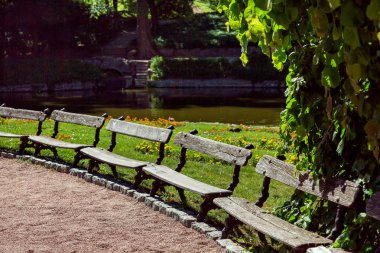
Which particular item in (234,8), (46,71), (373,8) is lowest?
(46,71)

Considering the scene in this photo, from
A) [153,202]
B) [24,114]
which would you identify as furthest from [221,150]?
[24,114]

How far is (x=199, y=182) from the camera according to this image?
7820 mm

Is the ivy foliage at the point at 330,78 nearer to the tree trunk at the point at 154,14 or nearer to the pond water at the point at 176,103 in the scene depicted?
the pond water at the point at 176,103

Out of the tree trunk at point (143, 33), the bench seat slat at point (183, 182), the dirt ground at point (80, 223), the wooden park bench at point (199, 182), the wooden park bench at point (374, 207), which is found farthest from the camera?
the tree trunk at point (143, 33)

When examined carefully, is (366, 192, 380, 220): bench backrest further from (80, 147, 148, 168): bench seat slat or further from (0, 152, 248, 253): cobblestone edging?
(80, 147, 148, 168): bench seat slat

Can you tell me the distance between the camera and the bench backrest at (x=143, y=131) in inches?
355

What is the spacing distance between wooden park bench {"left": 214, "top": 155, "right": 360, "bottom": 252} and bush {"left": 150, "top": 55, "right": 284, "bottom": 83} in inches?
1340

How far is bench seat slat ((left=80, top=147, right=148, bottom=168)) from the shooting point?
8.90m

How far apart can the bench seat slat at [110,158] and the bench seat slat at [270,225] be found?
2.32 m

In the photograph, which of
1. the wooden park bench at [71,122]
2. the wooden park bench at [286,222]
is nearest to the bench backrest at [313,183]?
the wooden park bench at [286,222]

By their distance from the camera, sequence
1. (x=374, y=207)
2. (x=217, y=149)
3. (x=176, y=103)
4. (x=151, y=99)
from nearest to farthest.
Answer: (x=374, y=207) → (x=217, y=149) → (x=176, y=103) → (x=151, y=99)

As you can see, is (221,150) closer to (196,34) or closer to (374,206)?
(374,206)

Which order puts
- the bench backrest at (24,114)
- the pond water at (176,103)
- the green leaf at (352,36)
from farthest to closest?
the pond water at (176,103) → the bench backrest at (24,114) → the green leaf at (352,36)

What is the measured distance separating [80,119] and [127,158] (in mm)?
2134
